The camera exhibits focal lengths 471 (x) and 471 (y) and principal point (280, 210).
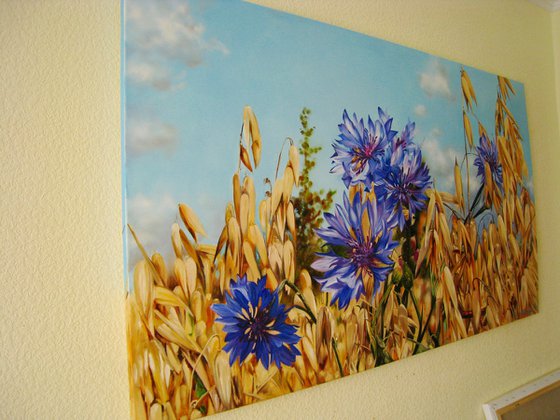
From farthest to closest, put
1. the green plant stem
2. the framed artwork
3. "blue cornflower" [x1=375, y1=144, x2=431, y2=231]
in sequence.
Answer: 1. the framed artwork
2. "blue cornflower" [x1=375, y1=144, x2=431, y2=231]
3. the green plant stem

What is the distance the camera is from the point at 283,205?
1202 millimetres

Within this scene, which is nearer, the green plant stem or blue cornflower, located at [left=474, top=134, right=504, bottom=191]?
the green plant stem

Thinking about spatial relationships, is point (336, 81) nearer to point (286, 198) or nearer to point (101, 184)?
point (286, 198)

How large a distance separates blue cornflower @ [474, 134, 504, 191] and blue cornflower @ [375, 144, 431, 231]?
32 cm

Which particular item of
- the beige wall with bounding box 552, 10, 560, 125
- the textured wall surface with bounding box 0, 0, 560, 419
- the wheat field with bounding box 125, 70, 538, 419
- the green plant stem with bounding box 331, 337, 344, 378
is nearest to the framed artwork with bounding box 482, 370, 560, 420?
the wheat field with bounding box 125, 70, 538, 419

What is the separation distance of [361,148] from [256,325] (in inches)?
23.7

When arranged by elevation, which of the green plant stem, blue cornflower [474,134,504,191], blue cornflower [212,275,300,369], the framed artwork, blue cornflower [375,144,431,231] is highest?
blue cornflower [474,134,504,191]

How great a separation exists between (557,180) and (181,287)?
6.20 feet

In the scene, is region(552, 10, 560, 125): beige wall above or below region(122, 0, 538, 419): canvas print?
above

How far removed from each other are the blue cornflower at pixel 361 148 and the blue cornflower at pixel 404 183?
5 cm

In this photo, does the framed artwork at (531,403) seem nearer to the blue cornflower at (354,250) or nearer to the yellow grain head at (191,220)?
the blue cornflower at (354,250)

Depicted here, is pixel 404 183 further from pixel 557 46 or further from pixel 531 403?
pixel 557 46

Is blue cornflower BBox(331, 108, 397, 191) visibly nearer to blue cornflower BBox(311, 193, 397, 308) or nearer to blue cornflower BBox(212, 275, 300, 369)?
blue cornflower BBox(311, 193, 397, 308)

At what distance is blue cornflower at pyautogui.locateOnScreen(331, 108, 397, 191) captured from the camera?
1341mm
